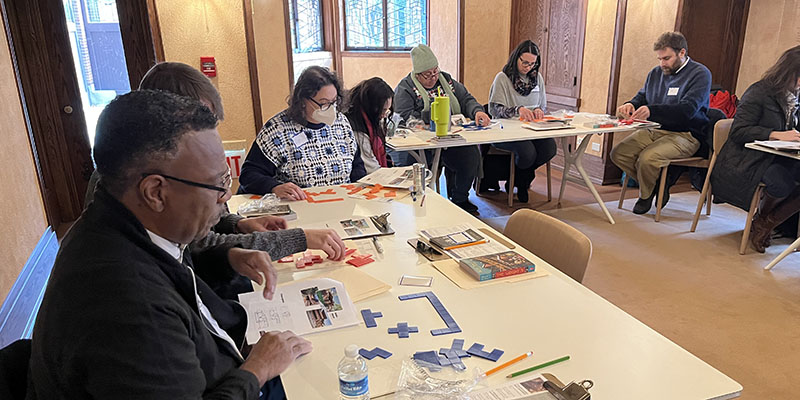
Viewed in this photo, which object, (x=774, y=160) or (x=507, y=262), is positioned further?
(x=774, y=160)

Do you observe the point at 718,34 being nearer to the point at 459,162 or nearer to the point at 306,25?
the point at 459,162

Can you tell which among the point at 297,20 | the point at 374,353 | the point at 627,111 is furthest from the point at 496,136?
the point at 297,20

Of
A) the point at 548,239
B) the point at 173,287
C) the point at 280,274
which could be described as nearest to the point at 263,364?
the point at 173,287

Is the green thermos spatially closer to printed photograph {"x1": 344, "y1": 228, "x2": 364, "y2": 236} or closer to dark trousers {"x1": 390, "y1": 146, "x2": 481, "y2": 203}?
dark trousers {"x1": 390, "y1": 146, "x2": 481, "y2": 203}

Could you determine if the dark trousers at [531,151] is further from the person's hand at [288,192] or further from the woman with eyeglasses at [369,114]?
the person's hand at [288,192]

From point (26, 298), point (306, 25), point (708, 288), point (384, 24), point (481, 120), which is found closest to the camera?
point (26, 298)

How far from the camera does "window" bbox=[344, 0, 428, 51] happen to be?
761 cm

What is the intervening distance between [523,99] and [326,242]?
3.37m

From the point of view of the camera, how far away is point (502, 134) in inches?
148

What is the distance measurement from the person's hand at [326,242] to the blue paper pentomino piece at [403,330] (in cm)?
42

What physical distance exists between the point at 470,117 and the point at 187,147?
3.70m

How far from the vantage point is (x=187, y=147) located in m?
0.96

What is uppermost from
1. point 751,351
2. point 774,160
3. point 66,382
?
point 66,382

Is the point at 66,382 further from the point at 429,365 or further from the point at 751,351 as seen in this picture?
the point at 751,351
